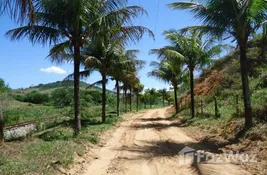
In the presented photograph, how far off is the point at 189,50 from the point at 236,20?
7742 mm

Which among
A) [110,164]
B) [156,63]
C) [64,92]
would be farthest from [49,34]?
[64,92]

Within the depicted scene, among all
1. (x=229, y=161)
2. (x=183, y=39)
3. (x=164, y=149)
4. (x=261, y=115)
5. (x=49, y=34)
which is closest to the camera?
(x=229, y=161)

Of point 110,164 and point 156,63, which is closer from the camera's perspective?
point 110,164

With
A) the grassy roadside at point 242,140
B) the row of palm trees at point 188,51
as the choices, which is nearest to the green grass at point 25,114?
the row of palm trees at point 188,51

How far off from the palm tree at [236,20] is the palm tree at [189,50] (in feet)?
18.7

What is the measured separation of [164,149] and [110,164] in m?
2.40

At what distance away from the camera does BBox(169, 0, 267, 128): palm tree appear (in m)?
9.02

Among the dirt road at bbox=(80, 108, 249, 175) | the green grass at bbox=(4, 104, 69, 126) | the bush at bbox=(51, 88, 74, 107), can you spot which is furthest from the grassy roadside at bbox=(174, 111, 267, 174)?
the bush at bbox=(51, 88, 74, 107)

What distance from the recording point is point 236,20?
9367 millimetres

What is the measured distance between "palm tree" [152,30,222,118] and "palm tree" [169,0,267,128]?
18.7 ft

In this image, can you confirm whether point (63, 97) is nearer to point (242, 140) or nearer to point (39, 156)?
point (39, 156)

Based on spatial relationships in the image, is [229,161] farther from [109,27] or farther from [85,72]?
[85,72]

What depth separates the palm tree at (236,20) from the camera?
9.02 m

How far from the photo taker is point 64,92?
1981 inches
